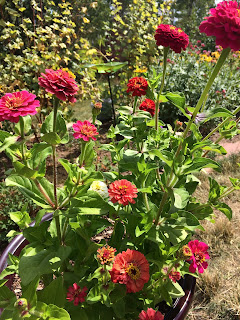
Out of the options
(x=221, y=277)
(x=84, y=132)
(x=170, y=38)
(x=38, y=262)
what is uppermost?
(x=170, y=38)

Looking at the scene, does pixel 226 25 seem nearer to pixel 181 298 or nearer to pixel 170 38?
pixel 170 38

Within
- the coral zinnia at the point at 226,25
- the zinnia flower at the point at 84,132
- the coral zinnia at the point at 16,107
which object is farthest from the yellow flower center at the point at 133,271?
the coral zinnia at the point at 226,25

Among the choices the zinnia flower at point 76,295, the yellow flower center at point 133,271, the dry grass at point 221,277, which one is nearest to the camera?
the yellow flower center at point 133,271

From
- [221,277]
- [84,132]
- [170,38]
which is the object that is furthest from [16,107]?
[221,277]

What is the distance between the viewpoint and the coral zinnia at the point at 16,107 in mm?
717

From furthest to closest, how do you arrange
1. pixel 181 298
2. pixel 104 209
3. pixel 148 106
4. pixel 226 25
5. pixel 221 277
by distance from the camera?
1. pixel 221 277
2. pixel 148 106
3. pixel 181 298
4. pixel 104 209
5. pixel 226 25

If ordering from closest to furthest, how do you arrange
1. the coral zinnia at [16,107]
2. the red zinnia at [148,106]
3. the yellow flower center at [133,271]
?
1. the coral zinnia at [16,107]
2. the yellow flower center at [133,271]
3. the red zinnia at [148,106]

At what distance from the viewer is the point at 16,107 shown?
737 millimetres

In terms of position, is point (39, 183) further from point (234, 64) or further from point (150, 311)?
point (234, 64)

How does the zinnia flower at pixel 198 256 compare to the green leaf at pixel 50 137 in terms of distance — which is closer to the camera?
the green leaf at pixel 50 137

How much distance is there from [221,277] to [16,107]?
5.14ft

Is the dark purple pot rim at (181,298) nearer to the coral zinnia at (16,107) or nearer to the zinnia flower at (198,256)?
the zinnia flower at (198,256)

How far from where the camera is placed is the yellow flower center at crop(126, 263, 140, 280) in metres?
0.82

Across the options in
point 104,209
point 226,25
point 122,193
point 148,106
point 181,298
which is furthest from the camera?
point 148,106
